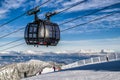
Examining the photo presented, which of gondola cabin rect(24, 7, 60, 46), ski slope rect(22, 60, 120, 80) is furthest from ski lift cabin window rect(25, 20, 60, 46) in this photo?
ski slope rect(22, 60, 120, 80)

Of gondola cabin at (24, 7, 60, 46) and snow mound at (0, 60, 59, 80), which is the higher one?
gondola cabin at (24, 7, 60, 46)

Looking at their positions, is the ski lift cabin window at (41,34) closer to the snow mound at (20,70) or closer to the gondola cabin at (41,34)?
the gondola cabin at (41,34)

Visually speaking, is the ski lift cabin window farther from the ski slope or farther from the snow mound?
the snow mound

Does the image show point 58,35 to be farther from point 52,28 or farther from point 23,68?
point 23,68

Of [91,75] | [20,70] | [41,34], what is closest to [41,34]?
[41,34]

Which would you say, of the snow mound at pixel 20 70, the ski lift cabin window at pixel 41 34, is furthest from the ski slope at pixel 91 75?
the snow mound at pixel 20 70

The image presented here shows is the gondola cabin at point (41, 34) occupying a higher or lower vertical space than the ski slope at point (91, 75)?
higher

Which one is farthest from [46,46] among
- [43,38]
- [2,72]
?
[2,72]

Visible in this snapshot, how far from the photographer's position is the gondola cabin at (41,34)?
706 inches

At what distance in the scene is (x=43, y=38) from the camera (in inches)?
706

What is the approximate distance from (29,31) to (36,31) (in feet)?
2.40

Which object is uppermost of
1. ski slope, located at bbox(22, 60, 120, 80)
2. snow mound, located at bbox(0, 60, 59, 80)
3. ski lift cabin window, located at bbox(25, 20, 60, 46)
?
ski lift cabin window, located at bbox(25, 20, 60, 46)

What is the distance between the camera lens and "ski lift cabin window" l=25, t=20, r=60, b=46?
706 inches

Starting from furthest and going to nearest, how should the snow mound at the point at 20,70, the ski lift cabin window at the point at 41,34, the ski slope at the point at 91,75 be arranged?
the snow mound at the point at 20,70 → the ski lift cabin window at the point at 41,34 → the ski slope at the point at 91,75
